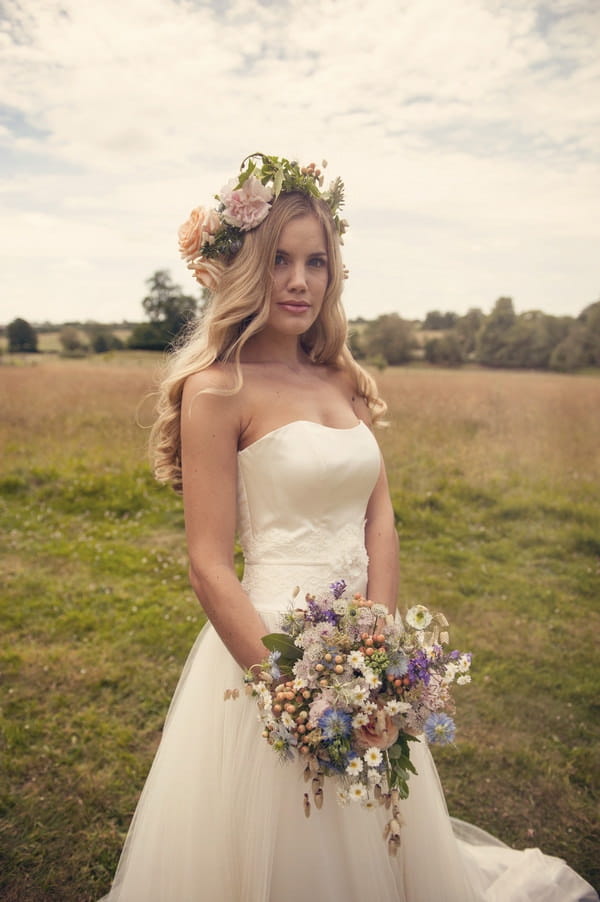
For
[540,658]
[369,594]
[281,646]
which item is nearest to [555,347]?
[540,658]

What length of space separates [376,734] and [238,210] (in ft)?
6.52

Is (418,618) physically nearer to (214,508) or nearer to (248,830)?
(214,508)

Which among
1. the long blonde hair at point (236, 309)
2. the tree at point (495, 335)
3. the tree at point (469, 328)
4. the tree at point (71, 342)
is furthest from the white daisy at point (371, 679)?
the tree at point (71, 342)

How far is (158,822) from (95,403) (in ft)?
35.6

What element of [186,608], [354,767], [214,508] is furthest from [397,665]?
[186,608]

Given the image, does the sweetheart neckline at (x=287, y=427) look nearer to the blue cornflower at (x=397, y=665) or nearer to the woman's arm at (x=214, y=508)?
the woman's arm at (x=214, y=508)

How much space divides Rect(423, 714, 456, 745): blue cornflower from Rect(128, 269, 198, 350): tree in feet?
45.9

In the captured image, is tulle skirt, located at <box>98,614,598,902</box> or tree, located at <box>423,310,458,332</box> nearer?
tulle skirt, located at <box>98,614,598,902</box>

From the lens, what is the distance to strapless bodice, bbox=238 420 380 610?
237 cm

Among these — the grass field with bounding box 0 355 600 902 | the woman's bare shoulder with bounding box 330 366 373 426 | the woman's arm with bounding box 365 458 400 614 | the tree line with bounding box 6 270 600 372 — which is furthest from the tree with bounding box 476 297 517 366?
the woman's arm with bounding box 365 458 400 614

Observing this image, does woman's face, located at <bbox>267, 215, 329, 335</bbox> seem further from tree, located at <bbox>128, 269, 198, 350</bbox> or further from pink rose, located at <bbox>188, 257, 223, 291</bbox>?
tree, located at <bbox>128, 269, 198, 350</bbox>

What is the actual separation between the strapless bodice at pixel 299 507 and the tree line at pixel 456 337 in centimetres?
641

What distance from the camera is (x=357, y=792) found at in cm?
169

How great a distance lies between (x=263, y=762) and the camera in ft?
7.35
